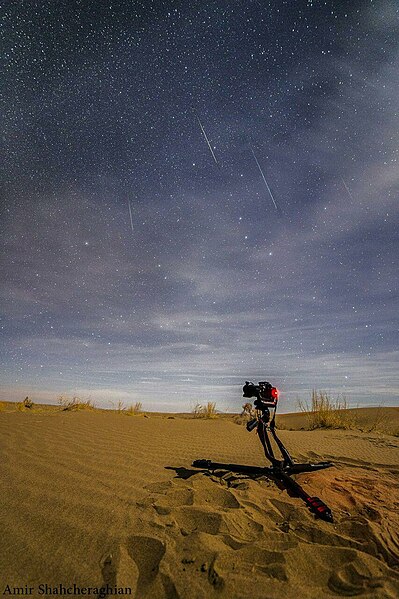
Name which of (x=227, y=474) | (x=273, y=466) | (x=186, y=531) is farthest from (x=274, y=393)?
(x=186, y=531)

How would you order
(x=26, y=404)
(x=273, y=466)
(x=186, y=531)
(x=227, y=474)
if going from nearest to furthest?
1. (x=186, y=531)
2. (x=273, y=466)
3. (x=227, y=474)
4. (x=26, y=404)

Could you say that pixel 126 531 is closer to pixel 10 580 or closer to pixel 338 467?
pixel 10 580

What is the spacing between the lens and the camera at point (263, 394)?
12.3 feet

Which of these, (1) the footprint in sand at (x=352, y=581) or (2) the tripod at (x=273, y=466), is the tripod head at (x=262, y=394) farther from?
(1) the footprint in sand at (x=352, y=581)

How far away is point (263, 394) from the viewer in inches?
148

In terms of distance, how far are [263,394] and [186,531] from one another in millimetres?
1574

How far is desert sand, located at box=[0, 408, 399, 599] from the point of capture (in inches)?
83.1

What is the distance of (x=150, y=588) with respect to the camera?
209cm

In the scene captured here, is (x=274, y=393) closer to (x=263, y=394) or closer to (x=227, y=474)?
(x=263, y=394)

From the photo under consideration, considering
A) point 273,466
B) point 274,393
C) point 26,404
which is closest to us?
point 274,393

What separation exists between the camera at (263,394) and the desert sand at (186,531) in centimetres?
90

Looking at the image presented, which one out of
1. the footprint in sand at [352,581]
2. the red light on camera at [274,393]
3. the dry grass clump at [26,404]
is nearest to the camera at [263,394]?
the red light on camera at [274,393]

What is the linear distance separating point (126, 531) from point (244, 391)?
1.77 meters

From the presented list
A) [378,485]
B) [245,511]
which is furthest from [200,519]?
[378,485]
